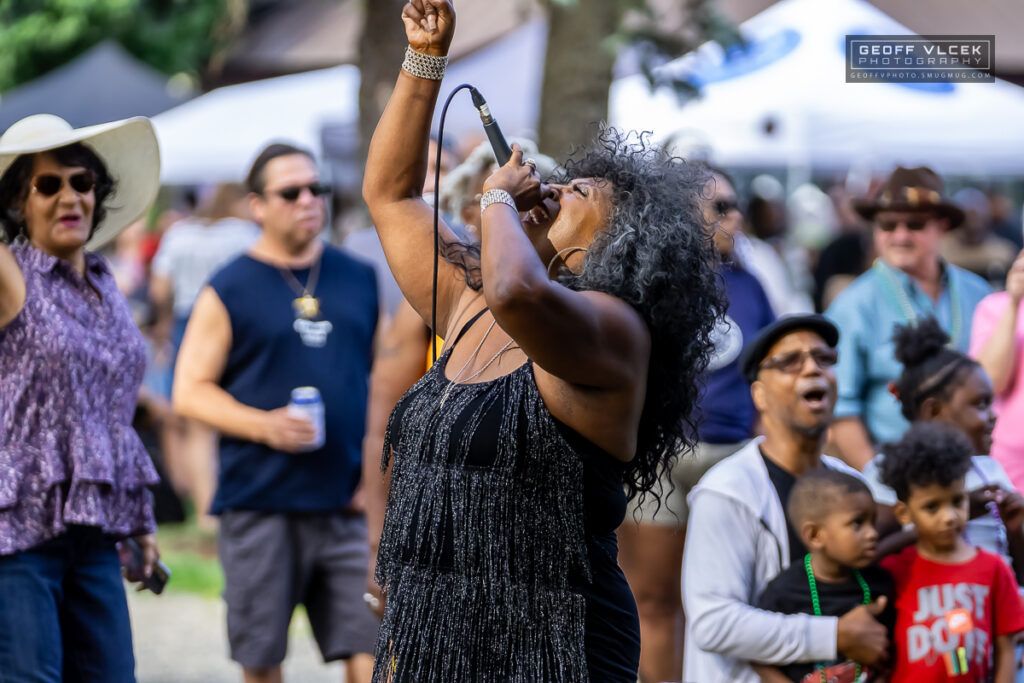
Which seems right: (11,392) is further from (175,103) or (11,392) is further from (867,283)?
(175,103)

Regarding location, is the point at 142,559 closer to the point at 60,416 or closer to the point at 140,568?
the point at 140,568

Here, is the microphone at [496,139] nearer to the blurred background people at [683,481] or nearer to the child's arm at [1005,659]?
the child's arm at [1005,659]

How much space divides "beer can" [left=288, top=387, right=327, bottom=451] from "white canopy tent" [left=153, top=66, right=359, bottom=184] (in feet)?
30.2

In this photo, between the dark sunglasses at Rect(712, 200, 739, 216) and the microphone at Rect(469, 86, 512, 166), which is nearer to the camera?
the microphone at Rect(469, 86, 512, 166)

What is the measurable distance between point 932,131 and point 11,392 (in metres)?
9.48

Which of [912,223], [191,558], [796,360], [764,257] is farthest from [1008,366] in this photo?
[191,558]

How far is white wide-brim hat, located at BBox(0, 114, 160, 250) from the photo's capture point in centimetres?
375

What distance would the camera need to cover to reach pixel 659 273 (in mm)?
2574

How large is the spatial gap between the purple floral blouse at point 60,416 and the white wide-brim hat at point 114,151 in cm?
32

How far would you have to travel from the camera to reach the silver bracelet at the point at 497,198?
253 centimetres

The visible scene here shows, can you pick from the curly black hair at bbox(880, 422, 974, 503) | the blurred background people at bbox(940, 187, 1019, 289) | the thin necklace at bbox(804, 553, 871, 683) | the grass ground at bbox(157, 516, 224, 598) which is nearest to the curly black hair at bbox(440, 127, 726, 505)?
the thin necklace at bbox(804, 553, 871, 683)

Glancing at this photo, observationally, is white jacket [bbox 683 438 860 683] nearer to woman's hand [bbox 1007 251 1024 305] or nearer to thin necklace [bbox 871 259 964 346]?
woman's hand [bbox 1007 251 1024 305]

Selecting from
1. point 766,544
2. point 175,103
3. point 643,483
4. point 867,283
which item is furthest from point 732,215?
point 175,103

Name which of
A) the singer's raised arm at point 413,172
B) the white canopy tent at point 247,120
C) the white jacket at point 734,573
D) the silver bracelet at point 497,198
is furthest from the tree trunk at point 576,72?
the white canopy tent at point 247,120
